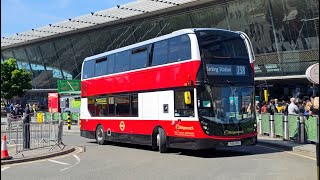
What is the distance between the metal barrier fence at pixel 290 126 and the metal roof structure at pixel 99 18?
1976 cm

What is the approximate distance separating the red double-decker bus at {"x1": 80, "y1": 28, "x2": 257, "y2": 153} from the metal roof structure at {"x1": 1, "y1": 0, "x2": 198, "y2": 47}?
75.2 feet

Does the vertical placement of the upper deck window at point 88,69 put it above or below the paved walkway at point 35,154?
above

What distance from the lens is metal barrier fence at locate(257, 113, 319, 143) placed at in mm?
16156

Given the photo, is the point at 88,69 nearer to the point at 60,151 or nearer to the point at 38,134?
the point at 38,134

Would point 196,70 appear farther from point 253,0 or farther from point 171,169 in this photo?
point 253,0

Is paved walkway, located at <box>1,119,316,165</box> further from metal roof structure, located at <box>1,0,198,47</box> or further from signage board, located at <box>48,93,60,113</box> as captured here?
signage board, located at <box>48,93,60,113</box>

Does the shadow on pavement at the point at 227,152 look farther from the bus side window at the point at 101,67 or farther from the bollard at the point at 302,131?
the bus side window at the point at 101,67

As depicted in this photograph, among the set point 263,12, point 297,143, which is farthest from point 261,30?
point 297,143

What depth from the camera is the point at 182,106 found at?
14.4 metres

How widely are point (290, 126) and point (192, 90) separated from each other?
603 cm

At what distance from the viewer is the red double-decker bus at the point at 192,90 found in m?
13.7

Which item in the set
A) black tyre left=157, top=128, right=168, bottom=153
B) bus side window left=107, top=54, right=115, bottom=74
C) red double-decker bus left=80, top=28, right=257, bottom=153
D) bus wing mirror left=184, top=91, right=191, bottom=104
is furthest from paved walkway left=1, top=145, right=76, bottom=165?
bus wing mirror left=184, top=91, right=191, bottom=104

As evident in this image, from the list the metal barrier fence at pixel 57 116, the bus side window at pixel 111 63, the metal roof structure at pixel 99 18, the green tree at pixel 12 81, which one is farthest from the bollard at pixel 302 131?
the green tree at pixel 12 81

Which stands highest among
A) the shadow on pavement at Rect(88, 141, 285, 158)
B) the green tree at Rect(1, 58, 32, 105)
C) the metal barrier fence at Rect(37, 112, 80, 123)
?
the green tree at Rect(1, 58, 32, 105)
